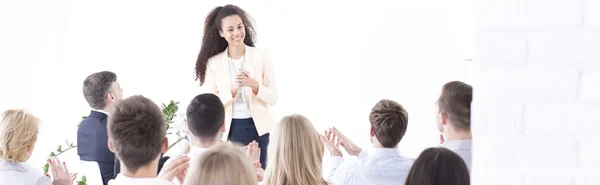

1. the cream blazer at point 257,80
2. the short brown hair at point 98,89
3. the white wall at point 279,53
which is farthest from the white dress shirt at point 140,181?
the white wall at point 279,53

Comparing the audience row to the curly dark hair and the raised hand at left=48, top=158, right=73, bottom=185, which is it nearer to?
the raised hand at left=48, top=158, right=73, bottom=185

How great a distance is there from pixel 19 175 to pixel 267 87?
1716 mm

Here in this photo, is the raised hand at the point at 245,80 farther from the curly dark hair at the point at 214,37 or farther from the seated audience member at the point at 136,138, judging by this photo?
the seated audience member at the point at 136,138

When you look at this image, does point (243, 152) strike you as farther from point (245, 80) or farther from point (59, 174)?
point (245, 80)

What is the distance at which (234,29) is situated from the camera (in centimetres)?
434

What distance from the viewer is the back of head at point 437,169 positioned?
81.9 inches

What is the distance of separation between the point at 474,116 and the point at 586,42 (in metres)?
0.22

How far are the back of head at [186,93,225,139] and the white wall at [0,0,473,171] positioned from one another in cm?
244

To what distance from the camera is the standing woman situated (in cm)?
434

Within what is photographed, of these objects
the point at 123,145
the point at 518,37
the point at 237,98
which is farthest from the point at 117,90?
the point at 518,37

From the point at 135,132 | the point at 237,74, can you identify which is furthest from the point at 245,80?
the point at 135,132

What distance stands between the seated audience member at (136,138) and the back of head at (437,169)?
73 centimetres

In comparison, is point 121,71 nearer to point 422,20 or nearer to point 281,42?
point 281,42

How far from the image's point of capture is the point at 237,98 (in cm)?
438
